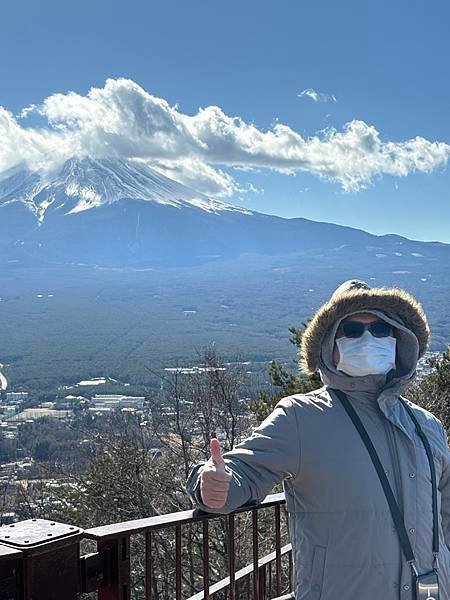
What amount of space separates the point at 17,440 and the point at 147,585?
33.0 metres

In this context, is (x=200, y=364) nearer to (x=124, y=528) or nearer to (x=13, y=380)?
(x=124, y=528)

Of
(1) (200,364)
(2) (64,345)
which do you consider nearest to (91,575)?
(1) (200,364)

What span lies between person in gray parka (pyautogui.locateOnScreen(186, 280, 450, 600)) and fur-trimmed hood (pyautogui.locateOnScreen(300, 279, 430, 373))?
0.09 metres

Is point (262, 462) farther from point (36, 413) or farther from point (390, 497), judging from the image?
point (36, 413)

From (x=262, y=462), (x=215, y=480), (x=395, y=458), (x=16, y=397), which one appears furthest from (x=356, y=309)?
(x=16, y=397)

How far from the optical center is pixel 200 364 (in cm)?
1802

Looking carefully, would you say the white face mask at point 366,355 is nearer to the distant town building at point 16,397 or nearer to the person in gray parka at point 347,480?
the person in gray parka at point 347,480

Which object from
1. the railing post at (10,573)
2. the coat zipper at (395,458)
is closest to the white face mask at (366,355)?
the coat zipper at (395,458)

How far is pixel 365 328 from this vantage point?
2.36m

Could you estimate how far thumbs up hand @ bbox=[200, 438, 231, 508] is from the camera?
2000mm

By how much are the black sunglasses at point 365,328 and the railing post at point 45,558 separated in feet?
3.52

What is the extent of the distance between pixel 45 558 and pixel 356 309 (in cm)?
125

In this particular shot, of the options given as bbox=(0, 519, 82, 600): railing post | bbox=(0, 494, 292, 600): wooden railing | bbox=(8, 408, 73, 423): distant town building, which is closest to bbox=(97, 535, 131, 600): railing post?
bbox=(0, 494, 292, 600): wooden railing

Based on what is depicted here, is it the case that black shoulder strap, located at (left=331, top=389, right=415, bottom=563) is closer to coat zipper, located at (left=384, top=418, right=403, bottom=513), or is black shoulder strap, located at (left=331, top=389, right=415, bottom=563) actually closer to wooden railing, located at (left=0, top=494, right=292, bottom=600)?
coat zipper, located at (left=384, top=418, right=403, bottom=513)
